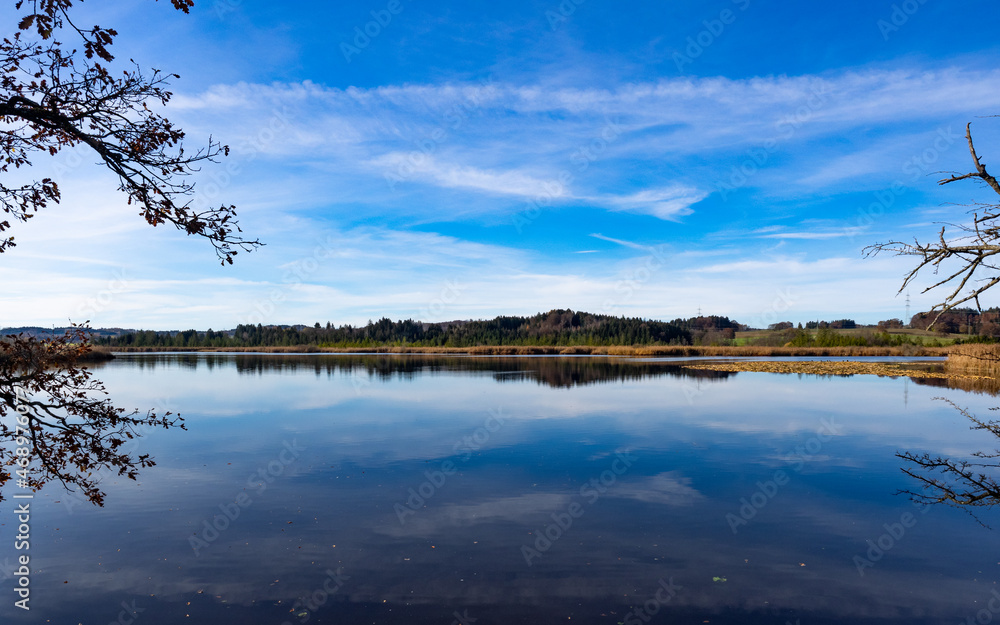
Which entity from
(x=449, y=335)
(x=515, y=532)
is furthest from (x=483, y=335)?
Result: (x=515, y=532)

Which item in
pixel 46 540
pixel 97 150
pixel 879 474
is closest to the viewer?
pixel 97 150

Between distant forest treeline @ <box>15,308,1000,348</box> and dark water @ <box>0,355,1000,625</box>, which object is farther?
distant forest treeline @ <box>15,308,1000,348</box>

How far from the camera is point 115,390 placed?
107ft

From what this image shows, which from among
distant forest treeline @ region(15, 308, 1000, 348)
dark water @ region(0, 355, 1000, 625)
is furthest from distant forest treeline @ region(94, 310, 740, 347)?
dark water @ region(0, 355, 1000, 625)

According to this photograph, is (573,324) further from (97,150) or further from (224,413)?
(97,150)

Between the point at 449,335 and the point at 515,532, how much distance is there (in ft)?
469

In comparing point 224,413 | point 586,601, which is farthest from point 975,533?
point 224,413

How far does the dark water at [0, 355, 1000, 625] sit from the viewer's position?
7.02m

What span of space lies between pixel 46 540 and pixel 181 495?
2.60 m

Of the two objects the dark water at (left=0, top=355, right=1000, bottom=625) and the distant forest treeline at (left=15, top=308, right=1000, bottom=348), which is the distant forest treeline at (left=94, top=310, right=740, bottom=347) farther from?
the dark water at (left=0, top=355, right=1000, bottom=625)

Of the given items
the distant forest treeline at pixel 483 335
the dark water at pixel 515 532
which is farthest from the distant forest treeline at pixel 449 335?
the dark water at pixel 515 532

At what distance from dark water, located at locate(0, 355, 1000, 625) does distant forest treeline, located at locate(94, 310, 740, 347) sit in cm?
12302

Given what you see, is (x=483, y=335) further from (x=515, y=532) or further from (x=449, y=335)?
(x=515, y=532)

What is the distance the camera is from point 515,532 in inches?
368
